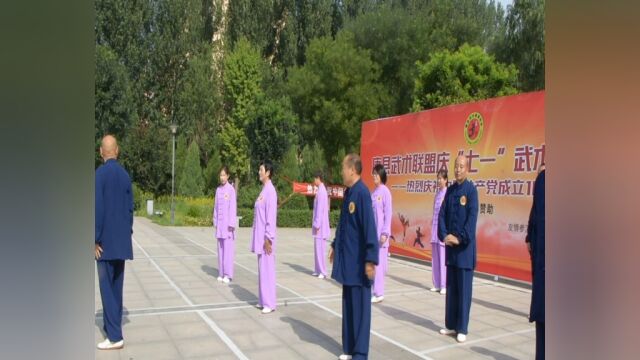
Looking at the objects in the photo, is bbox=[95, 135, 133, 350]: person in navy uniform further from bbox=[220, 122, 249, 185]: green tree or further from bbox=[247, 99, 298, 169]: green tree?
bbox=[220, 122, 249, 185]: green tree

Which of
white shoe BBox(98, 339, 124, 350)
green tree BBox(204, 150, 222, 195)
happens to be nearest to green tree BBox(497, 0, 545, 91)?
green tree BBox(204, 150, 222, 195)

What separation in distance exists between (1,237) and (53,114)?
0.27 m

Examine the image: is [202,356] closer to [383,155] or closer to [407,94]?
[383,155]

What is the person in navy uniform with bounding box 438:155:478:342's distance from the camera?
493 centimetres

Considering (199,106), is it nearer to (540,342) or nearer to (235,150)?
(235,150)

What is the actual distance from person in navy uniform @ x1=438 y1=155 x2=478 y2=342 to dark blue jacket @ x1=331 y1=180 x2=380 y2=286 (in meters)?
1.23

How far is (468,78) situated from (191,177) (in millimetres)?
14467

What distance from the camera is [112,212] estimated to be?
4.34 metres

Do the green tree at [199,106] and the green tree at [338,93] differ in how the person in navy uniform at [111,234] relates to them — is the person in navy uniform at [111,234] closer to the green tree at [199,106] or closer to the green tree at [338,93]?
the green tree at [338,93]

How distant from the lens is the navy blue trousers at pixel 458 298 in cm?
494


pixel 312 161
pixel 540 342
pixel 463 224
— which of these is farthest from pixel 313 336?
pixel 312 161

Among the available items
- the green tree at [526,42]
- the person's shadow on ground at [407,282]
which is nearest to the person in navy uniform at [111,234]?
the person's shadow on ground at [407,282]

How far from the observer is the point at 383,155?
11.4m

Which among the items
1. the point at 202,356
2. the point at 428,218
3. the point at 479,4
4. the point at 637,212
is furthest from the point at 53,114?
the point at 479,4
